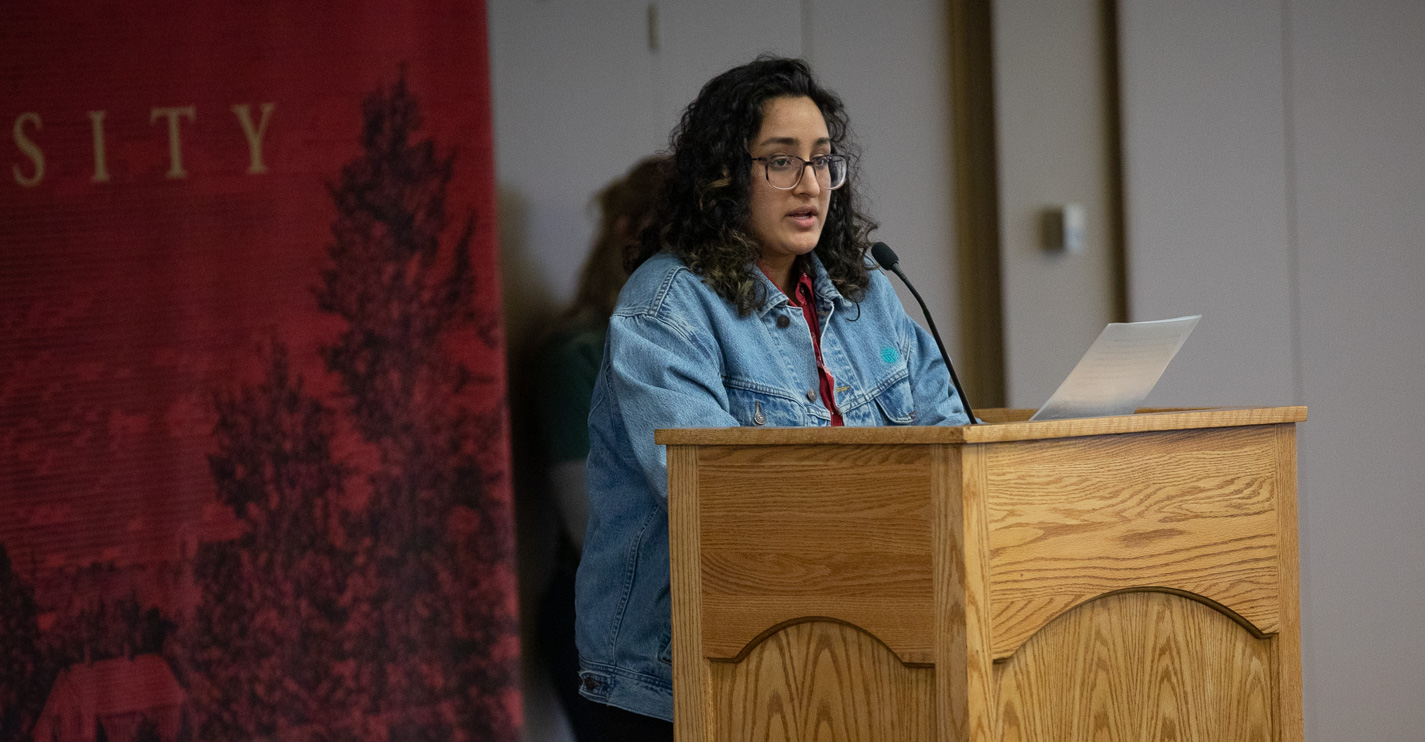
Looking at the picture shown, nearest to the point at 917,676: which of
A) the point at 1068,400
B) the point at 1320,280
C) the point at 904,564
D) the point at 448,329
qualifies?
the point at 904,564

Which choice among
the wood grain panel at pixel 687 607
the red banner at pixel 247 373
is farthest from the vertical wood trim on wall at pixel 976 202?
the wood grain panel at pixel 687 607

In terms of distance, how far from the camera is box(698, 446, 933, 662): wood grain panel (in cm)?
120

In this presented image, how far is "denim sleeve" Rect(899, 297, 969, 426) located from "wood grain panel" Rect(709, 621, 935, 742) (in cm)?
56

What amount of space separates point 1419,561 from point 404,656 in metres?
2.74

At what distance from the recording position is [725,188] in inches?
67.4

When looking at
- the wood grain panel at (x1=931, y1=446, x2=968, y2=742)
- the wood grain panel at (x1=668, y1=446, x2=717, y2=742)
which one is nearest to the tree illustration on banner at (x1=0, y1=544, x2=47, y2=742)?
the wood grain panel at (x1=668, y1=446, x2=717, y2=742)

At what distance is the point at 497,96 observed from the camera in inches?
107

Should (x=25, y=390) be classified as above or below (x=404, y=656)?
above

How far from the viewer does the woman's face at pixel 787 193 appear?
1690mm

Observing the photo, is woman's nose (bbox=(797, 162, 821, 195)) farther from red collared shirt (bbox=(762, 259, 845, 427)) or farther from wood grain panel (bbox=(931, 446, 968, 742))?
wood grain panel (bbox=(931, 446, 968, 742))

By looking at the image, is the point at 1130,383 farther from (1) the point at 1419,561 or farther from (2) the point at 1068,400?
(1) the point at 1419,561

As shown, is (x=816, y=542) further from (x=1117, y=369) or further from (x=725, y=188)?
(x=725, y=188)

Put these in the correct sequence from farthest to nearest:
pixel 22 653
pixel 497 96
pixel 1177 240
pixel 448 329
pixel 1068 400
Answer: pixel 1177 240 → pixel 497 96 → pixel 448 329 → pixel 22 653 → pixel 1068 400

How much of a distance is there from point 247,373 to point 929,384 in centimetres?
138
